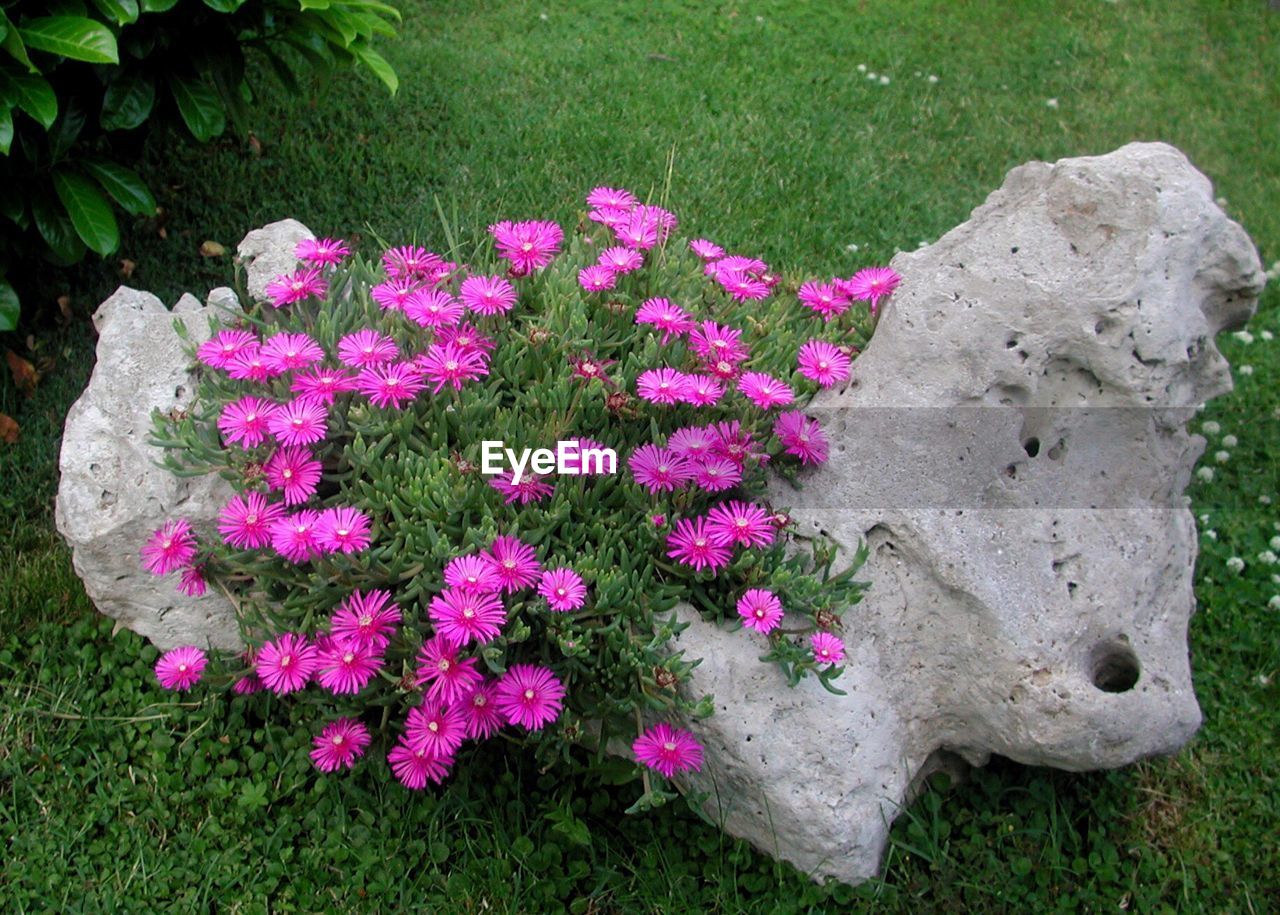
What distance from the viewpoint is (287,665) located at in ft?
8.42

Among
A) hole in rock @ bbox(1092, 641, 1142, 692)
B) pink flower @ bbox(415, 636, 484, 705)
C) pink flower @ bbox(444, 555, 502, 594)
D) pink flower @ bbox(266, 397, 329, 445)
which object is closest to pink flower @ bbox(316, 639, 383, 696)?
pink flower @ bbox(415, 636, 484, 705)

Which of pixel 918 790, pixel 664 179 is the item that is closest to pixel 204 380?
pixel 918 790

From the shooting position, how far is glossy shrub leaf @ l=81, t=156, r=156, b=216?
375cm

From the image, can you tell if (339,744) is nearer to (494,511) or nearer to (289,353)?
(494,511)

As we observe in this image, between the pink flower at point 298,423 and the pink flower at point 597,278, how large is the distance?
2.44ft

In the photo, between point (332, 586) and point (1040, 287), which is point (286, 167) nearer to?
point (332, 586)

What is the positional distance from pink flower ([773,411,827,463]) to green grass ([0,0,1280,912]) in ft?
3.02

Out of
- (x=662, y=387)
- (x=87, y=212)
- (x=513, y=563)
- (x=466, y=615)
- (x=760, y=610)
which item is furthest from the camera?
(x=87, y=212)

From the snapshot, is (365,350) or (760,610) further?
(365,350)

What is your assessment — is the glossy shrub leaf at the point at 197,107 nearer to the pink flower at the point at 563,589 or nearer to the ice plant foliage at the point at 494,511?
the ice plant foliage at the point at 494,511

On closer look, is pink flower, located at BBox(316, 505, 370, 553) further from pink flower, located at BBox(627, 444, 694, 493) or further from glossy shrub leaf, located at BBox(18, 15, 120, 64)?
A: glossy shrub leaf, located at BBox(18, 15, 120, 64)

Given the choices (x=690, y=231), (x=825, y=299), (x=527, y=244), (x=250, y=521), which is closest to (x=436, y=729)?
(x=250, y=521)

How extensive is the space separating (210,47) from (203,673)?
213 centimetres

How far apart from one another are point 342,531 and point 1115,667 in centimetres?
185
